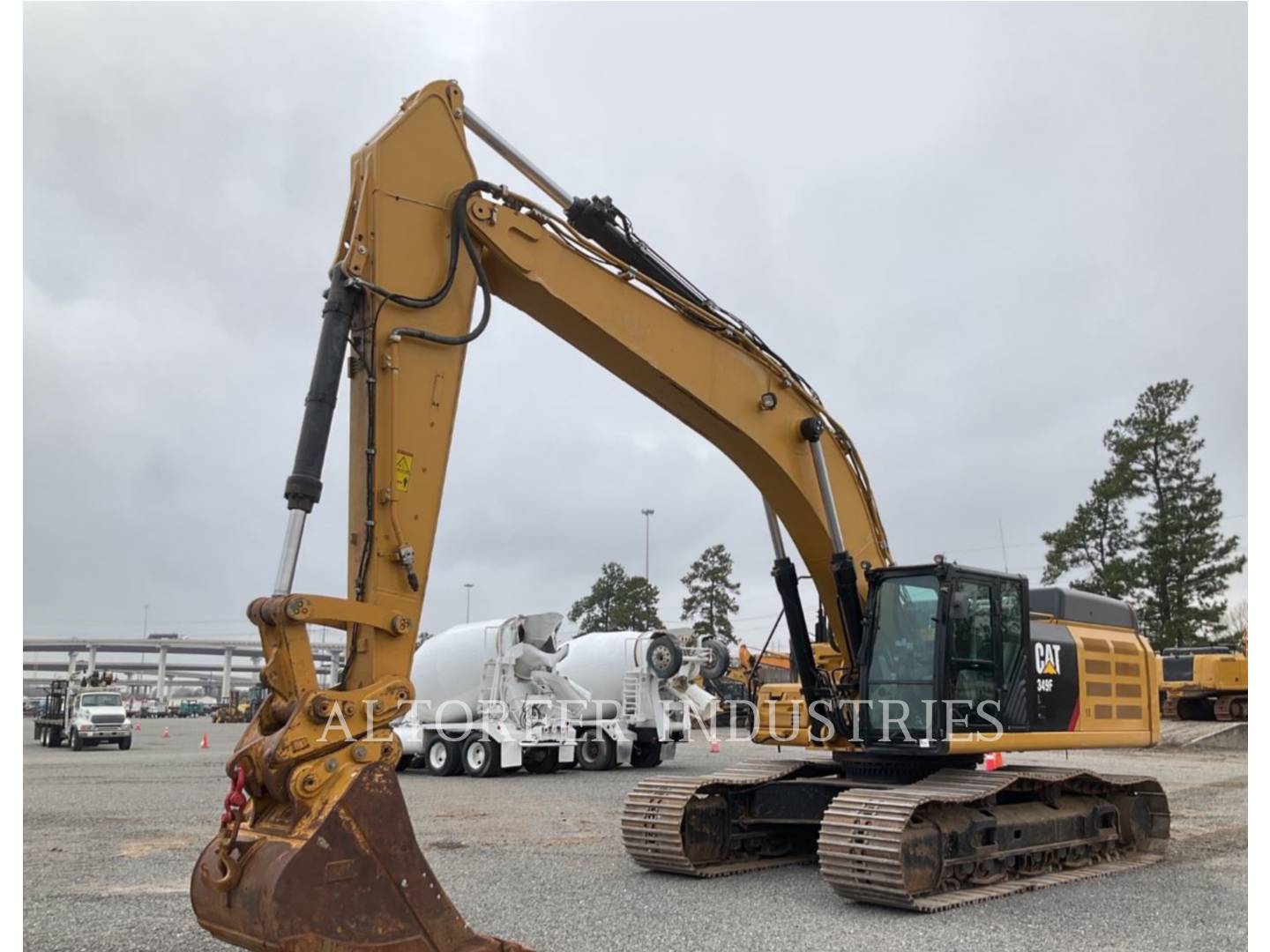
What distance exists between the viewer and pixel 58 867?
10172 millimetres

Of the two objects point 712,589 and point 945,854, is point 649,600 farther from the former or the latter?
point 945,854

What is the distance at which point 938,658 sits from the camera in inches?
354

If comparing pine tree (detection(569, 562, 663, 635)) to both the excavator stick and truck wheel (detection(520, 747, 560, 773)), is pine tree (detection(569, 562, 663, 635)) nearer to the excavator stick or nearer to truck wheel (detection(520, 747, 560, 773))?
truck wheel (detection(520, 747, 560, 773))

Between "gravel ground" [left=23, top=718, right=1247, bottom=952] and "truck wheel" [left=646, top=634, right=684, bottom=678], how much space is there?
6699mm

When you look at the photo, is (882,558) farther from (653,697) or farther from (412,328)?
(653,697)

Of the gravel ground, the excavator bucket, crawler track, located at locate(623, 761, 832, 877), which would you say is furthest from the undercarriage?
the excavator bucket

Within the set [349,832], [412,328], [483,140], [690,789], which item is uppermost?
[483,140]

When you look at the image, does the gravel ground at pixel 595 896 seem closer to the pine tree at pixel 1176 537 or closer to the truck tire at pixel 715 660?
the truck tire at pixel 715 660

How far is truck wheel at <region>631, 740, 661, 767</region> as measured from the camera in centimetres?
2281

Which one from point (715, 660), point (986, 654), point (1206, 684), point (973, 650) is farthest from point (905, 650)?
point (1206, 684)

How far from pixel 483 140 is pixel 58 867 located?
25.9 ft

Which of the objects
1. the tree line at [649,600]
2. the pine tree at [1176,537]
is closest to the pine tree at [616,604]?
the tree line at [649,600]

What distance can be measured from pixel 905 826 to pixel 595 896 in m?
2.56

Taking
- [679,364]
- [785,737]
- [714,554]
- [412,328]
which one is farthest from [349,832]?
[714,554]
